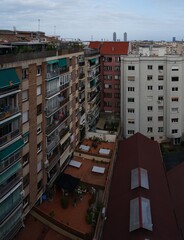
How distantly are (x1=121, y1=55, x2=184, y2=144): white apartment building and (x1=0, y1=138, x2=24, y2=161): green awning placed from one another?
31.7m

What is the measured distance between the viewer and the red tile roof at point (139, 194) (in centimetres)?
2545

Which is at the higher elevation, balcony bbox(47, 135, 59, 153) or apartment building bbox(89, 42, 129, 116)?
apartment building bbox(89, 42, 129, 116)

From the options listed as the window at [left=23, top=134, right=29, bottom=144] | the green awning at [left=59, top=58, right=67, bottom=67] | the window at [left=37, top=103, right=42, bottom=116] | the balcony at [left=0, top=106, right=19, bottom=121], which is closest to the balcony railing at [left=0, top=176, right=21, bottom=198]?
the window at [left=23, top=134, right=29, bottom=144]

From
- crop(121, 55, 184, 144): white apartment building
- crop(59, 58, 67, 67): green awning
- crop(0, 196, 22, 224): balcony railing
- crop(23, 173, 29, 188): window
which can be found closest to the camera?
crop(0, 196, 22, 224): balcony railing

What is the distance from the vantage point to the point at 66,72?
34.8m

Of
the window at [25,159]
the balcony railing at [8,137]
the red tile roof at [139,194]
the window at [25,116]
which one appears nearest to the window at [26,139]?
the window at [25,159]

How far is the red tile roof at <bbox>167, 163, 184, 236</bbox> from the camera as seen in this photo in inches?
1123

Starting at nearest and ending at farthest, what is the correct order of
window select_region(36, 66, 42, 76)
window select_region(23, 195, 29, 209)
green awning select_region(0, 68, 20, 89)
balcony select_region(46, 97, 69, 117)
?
green awning select_region(0, 68, 20, 89) < window select_region(23, 195, 29, 209) < window select_region(36, 66, 42, 76) < balcony select_region(46, 97, 69, 117)

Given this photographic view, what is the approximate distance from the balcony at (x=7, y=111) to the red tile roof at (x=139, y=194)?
494 inches

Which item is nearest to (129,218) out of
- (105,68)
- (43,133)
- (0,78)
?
(43,133)

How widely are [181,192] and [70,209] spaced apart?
11.6m

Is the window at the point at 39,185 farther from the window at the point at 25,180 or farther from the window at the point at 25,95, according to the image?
the window at the point at 25,95

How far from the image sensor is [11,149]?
2125 cm

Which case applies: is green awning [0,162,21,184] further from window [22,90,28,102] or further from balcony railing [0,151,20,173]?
window [22,90,28,102]
